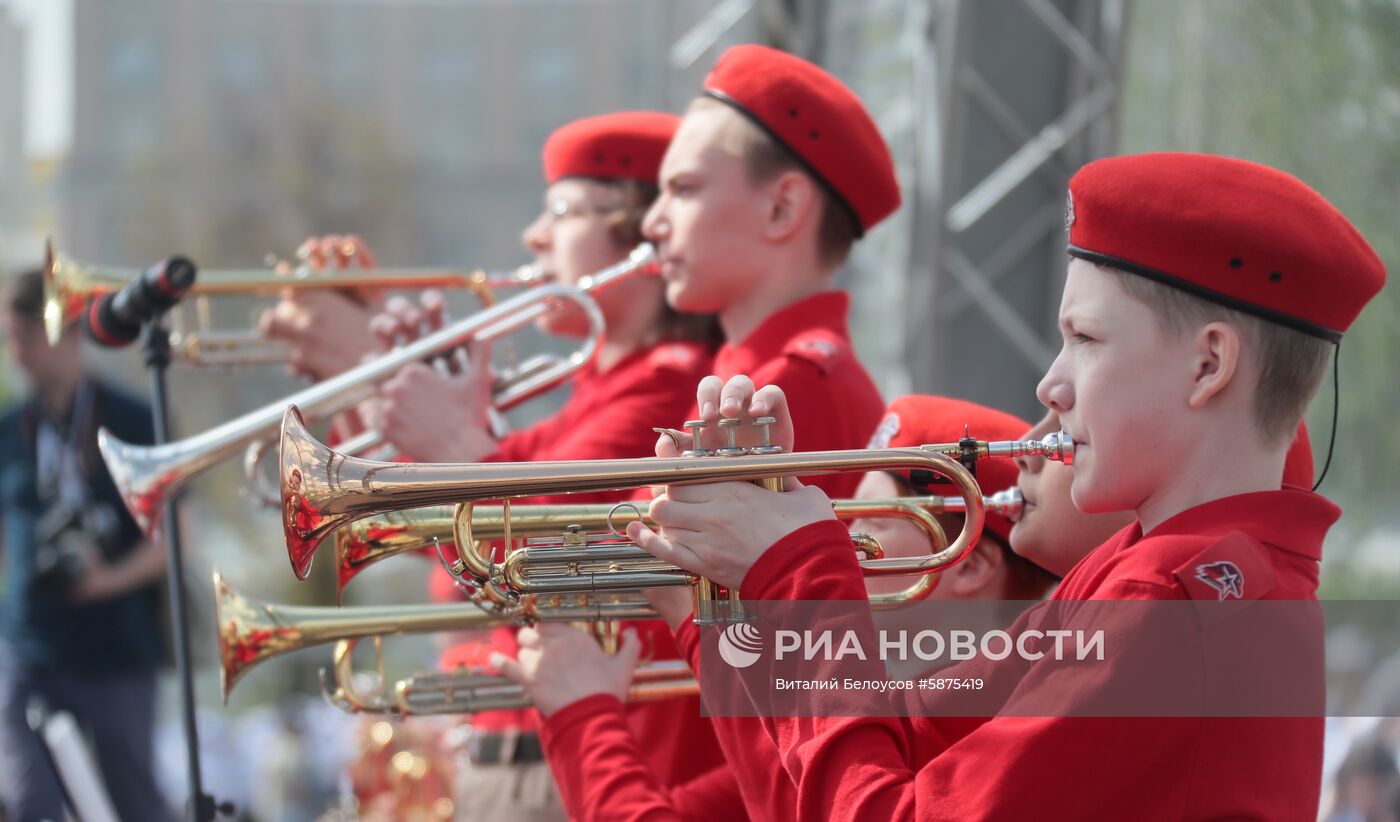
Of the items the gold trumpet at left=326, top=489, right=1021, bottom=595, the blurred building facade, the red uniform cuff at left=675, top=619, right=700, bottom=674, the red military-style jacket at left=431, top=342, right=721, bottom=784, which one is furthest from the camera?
the blurred building facade

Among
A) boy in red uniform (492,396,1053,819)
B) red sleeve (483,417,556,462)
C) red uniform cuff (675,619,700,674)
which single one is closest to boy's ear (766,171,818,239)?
boy in red uniform (492,396,1053,819)

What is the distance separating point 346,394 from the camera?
110 inches

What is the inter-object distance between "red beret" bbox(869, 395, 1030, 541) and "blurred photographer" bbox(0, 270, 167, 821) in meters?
3.11

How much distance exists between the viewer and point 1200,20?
4.24 meters

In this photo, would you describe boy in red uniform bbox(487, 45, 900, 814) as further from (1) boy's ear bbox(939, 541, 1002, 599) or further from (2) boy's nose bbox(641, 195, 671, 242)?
(1) boy's ear bbox(939, 541, 1002, 599)

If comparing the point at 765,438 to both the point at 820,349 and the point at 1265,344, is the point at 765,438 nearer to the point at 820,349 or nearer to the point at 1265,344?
the point at 1265,344

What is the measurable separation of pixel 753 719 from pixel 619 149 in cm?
169

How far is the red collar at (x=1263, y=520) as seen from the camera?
146cm

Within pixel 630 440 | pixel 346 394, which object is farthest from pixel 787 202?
pixel 346 394

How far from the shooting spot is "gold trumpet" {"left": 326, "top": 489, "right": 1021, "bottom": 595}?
189 centimetres

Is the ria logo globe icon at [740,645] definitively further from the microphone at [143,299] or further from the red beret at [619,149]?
the red beret at [619,149]

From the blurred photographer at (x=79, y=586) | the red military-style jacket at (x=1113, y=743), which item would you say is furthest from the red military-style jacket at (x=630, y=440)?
the blurred photographer at (x=79, y=586)

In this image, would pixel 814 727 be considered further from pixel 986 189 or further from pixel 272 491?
pixel 986 189

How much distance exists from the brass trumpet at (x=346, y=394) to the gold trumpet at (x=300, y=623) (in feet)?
0.98
